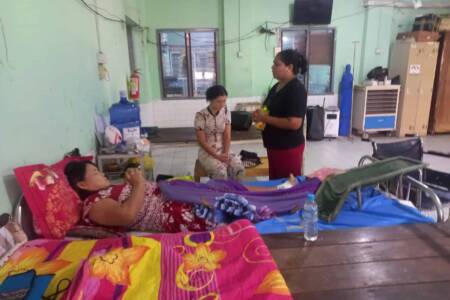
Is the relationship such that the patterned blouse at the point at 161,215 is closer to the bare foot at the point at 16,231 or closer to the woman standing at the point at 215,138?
the bare foot at the point at 16,231

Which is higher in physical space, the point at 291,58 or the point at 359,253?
the point at 291,58

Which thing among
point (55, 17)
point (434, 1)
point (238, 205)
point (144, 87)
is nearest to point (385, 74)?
point (434, 1)

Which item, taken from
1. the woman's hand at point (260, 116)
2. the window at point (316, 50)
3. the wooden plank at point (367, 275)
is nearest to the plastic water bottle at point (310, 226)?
the wooden plank at point (367, 275)

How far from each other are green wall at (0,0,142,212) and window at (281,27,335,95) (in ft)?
12.4

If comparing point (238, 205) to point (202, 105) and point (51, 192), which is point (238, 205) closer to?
point (51, 192)

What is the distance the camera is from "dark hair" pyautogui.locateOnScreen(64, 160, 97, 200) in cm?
173

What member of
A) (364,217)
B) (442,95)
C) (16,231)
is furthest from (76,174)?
(442,95)

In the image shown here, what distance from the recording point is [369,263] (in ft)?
4.01

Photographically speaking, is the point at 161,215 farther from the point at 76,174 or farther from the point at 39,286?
the point at 39,286

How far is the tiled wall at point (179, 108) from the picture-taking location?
5758mm

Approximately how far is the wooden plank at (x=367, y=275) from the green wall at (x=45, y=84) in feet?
4.26

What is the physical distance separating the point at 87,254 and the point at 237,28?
194 inches

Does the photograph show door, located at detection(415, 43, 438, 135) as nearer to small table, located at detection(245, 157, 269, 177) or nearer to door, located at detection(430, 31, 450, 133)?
door, located at detection(430, 31, 450, 133)

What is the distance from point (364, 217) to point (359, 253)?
54 cm
